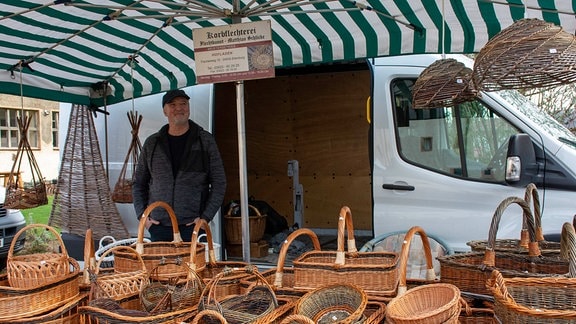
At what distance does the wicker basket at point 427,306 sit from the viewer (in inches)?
63.6

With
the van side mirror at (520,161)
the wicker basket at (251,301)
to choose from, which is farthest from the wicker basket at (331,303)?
the van side mirror at (520,161)

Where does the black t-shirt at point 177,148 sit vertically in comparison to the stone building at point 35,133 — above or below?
below

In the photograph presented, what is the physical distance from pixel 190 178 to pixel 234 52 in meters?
1.26

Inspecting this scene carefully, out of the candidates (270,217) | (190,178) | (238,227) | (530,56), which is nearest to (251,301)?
(530,56)

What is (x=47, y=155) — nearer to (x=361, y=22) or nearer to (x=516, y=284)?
(x=361, y=22)

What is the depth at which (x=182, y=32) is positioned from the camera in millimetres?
4277

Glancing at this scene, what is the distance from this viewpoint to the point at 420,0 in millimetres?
3531

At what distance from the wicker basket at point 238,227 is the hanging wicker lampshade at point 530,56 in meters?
3.57

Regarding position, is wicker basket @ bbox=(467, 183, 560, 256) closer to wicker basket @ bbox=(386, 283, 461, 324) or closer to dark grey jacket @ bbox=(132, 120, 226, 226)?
wicker basket @ bbox=(386, 283, 461, 324)

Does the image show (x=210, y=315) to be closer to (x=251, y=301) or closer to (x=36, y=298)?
(x=251, y=301)

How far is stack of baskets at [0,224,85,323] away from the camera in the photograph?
6.77 ft

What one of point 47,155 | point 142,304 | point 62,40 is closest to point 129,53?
point 62,40

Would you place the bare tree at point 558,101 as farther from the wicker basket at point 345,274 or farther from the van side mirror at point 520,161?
the wicker basket at point 345,274

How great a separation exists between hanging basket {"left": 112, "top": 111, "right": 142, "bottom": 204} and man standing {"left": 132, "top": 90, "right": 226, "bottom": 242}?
3.44ft
